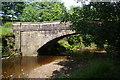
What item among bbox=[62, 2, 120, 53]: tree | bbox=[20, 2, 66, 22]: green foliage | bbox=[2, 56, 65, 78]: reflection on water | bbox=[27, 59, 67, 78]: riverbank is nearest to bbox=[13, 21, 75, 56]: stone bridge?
bbox=[2, 56, 65, 78]: reflection on water

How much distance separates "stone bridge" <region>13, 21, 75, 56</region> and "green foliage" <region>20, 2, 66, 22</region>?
34.9 ft

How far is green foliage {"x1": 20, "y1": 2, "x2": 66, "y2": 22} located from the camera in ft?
83.4

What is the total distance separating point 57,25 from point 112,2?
8150 millimetres

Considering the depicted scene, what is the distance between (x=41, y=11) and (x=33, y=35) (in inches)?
475

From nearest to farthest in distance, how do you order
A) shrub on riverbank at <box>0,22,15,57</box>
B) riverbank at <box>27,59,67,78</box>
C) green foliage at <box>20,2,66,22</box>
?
riverbank at <box>27,59,67,78</box>, shrub on riverbank at <box>0,22,15,57</box>, green foliage at <box>20,2,66,22</box>

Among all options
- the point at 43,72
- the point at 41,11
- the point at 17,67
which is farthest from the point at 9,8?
the point at 43,72

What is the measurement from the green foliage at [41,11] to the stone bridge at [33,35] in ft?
34.9

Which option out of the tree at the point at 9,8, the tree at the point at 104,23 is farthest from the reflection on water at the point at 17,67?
the tree at the point at 9,8

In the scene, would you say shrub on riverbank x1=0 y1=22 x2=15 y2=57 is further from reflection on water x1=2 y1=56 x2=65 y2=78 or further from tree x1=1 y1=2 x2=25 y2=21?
tree x1=1 y1=2 x2=25 y2=21

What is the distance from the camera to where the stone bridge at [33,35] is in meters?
14.6

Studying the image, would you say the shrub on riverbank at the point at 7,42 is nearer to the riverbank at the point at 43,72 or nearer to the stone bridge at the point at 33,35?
the stone bridge at the point at 33,35

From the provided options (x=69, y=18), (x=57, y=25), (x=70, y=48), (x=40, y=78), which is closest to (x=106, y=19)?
(x=69, y=18)

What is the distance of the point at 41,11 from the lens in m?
26.0

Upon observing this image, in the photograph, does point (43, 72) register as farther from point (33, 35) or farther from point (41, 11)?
point (41, 11)
